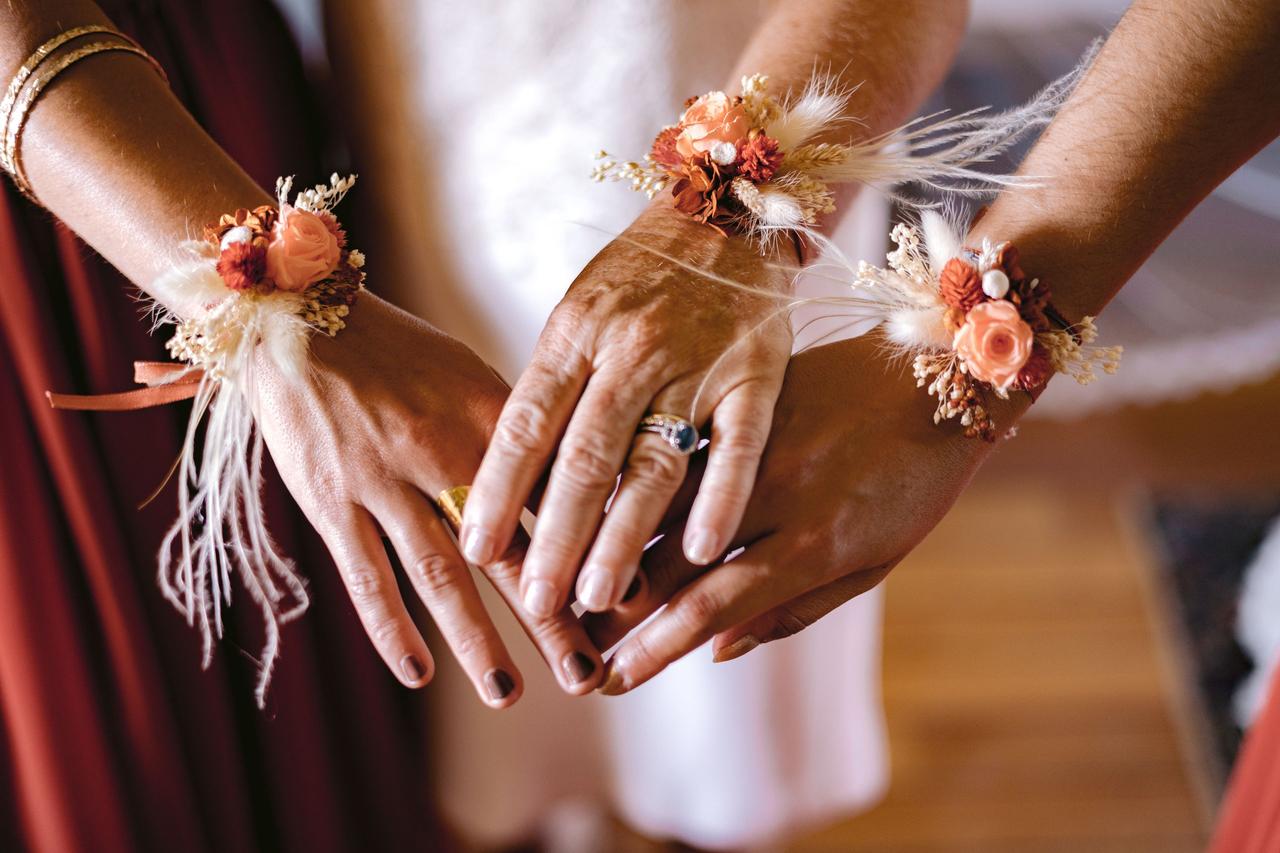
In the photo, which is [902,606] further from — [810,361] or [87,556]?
[87,556]

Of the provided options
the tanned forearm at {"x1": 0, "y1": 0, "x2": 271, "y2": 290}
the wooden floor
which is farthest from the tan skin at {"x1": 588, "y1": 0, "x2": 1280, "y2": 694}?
the wooden floor

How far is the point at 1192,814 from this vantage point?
1.61 metres

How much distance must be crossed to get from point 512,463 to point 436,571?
10cm

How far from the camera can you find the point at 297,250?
718 mm

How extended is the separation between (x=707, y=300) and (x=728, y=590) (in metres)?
0.21

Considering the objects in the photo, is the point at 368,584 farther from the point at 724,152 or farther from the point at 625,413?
the point at 724,152

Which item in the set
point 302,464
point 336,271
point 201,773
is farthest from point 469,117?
point 201,773

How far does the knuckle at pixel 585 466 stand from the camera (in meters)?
0.69

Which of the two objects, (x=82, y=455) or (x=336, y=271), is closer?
(x=336, y=271)

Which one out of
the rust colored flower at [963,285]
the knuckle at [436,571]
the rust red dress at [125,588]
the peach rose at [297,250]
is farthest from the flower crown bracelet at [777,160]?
the rust red dress at [125,588]

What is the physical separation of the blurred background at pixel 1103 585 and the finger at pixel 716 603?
843mm

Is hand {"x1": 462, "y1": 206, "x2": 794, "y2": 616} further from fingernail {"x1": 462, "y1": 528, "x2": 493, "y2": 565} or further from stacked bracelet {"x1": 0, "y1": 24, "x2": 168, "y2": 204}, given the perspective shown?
stacked bracelet {"x1": 0, "y1": 24, "x2": 168, "y2": 204}

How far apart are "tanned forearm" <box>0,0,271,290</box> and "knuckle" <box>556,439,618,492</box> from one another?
1.07 feet

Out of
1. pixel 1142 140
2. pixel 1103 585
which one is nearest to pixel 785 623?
pixel 1142 140
